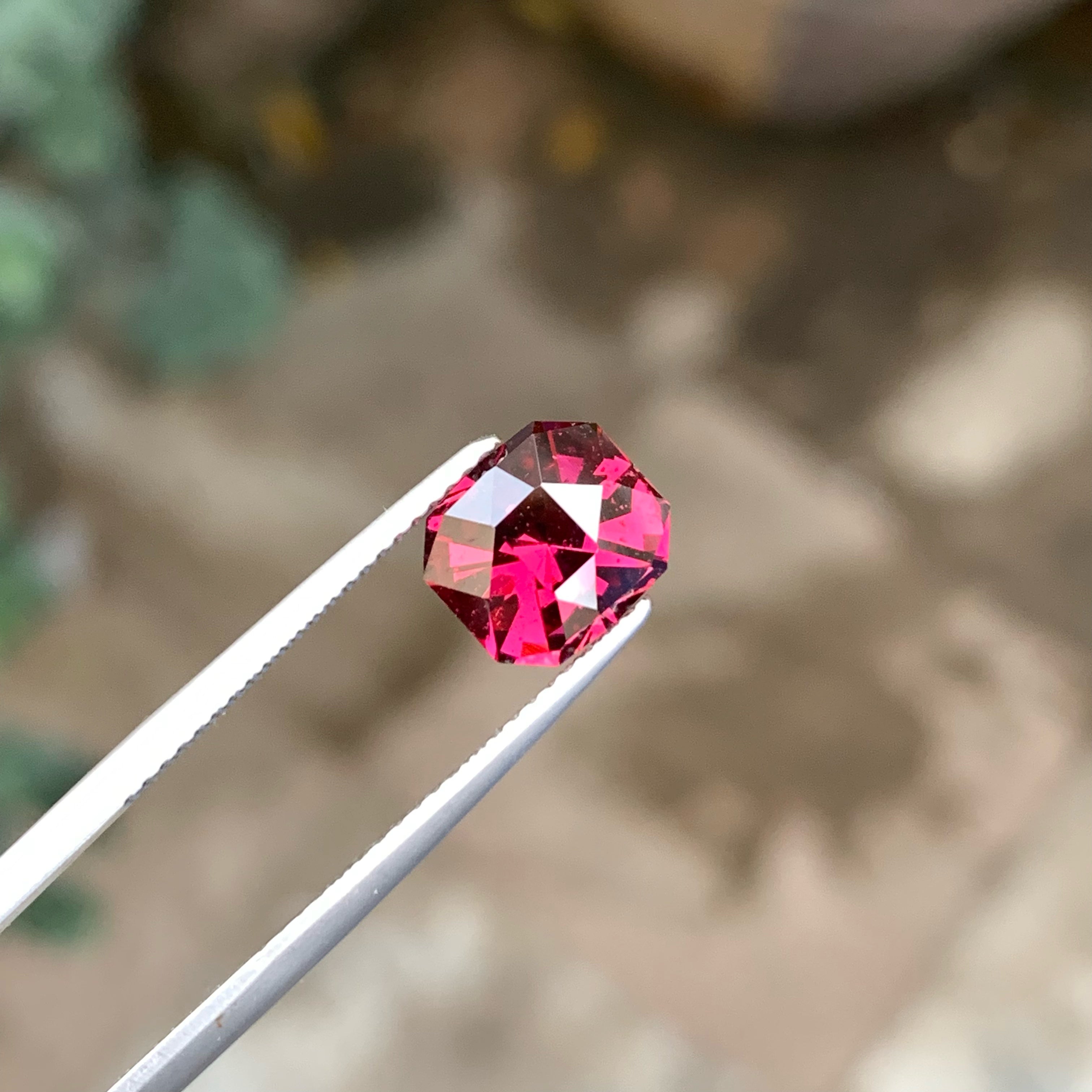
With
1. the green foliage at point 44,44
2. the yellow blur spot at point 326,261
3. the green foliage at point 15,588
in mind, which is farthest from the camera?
the yellow blur spot at point 326,261

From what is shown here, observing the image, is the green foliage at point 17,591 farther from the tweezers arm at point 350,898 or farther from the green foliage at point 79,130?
the tweezers arm at point 350,898

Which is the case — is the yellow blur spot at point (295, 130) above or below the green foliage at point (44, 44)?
above

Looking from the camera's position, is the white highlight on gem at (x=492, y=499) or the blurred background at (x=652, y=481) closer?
the white highlight on gem at (x=492, y=499)

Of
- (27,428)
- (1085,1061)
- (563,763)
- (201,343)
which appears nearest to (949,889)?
(1085,1061)

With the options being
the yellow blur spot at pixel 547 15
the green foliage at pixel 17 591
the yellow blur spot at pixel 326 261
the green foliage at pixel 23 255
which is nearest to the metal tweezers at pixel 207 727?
the green foliage at pixel 23 255

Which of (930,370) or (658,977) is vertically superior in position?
(930,370)

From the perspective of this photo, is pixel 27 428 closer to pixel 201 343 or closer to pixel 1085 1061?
pixel 201 343

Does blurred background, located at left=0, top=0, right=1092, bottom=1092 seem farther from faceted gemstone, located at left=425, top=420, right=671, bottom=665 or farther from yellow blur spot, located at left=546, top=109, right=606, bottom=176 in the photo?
faceted gemstone, located at left=425, top=420, right=671, bottom=665

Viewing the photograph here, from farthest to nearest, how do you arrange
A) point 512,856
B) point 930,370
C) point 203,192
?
1. point 930,370
2. point 512,856
3. point 203,192

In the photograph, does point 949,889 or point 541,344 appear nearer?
point 949,889
